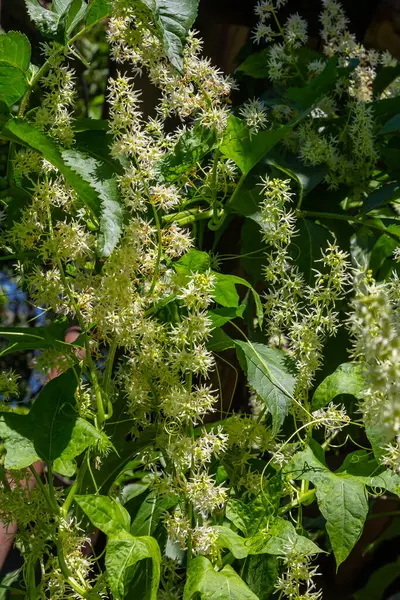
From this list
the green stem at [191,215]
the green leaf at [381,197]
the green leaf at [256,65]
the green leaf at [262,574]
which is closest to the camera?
the green leaf at [262,574]

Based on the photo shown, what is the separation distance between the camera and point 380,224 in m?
1.07

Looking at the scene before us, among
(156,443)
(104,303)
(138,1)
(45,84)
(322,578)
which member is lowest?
(322,578)

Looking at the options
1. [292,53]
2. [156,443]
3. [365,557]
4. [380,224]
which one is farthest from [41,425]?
[365,557]

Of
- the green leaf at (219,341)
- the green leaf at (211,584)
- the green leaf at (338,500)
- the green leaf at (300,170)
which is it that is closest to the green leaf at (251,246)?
the green leaf at (300,170)

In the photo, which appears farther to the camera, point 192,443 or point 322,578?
point 322,578

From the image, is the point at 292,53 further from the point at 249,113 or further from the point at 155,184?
the point at 155,184

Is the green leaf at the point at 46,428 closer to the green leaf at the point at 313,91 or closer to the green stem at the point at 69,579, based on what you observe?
the green stem at the point at 69,579

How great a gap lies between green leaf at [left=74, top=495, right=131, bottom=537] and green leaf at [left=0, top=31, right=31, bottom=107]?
389 mm

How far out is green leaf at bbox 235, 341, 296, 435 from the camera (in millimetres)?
796

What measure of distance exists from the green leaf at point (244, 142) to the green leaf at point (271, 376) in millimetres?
202

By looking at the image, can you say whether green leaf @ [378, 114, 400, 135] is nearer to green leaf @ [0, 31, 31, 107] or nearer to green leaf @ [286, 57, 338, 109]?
green leaf @ [286, 57, 338, 109]

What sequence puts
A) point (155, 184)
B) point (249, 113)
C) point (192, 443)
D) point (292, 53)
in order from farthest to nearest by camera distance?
1. point (292, 53)
2. point (249, 113)
3. point (155, 184)
4. point (192, 443)

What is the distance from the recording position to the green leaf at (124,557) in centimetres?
69

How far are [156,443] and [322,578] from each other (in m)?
0.65
